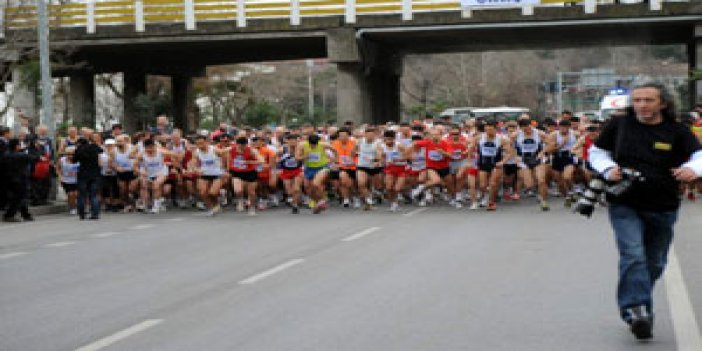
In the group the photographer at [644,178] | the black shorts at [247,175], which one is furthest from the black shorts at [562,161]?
the photographer at [644,178]

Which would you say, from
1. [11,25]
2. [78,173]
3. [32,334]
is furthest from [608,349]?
[11,25]

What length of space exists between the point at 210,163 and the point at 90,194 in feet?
7.91

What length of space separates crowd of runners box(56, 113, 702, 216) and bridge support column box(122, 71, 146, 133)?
21.8 meters

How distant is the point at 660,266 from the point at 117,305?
4.52m

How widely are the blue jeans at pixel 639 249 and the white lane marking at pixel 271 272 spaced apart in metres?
4.35

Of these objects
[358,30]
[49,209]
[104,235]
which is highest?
[358,30]

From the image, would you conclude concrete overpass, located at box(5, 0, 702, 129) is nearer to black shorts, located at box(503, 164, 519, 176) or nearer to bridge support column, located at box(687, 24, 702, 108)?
bridge support column, located at box(687, 24, 702, 108)

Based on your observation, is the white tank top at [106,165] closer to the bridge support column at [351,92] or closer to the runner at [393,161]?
the runner at [393,161]

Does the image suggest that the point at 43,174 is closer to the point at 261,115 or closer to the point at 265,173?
the point at 265,173

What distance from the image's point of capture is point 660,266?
25.2 ft

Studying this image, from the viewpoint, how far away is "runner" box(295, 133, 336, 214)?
71.7 ft

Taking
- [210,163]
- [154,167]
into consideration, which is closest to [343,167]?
[210,163]

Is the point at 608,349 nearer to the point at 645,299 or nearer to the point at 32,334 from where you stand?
the point at 645,299

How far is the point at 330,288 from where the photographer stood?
10.3 meters
